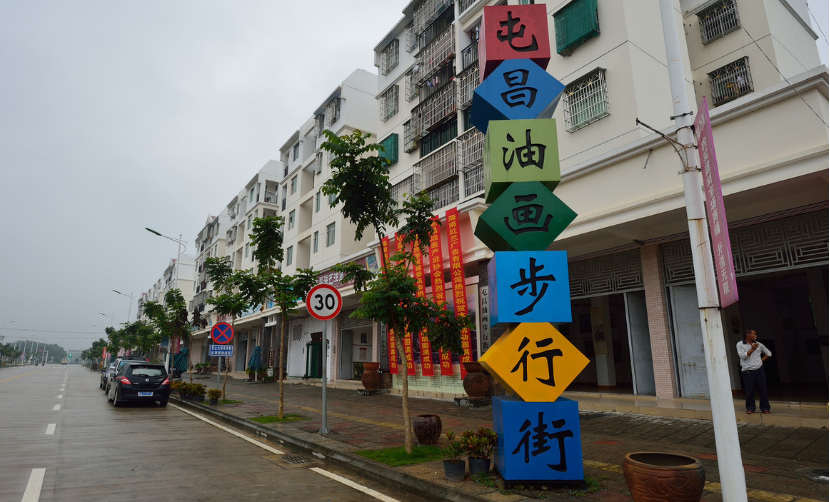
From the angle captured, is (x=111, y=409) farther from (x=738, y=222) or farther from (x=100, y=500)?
(x=738, y=222)

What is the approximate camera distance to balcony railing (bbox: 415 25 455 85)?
19.0m

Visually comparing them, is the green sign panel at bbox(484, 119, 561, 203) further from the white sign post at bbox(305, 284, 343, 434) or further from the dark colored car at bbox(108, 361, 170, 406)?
the dark colored car at bbox(108, 361, 170, 406)

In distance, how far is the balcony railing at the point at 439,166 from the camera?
58.7 ft

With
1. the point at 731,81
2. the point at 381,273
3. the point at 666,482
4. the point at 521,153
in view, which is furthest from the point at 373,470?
the point at 731,81

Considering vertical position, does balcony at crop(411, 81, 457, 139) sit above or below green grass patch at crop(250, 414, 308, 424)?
above

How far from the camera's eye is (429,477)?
5762 mm

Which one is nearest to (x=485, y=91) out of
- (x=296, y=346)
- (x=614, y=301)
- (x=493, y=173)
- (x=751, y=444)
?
(x=493, y=173)

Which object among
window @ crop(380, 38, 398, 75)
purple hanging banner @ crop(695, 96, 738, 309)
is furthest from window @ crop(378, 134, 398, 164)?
purple hanging banner @ crop(695, 96, 738, 309)

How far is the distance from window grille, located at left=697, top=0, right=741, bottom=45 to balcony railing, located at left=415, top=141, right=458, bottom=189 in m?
8.80

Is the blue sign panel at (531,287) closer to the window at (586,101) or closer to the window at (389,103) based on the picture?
the window at (586,101)

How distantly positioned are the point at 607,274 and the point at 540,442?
27.4ft

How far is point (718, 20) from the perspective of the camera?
1528 centimetres

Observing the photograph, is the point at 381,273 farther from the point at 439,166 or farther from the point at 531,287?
the point at 439,166

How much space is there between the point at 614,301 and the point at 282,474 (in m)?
13.4
